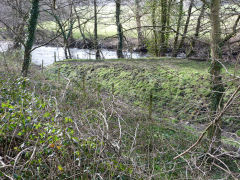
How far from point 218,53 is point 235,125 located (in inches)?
192

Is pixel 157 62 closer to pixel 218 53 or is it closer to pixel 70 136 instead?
pixel 218 53

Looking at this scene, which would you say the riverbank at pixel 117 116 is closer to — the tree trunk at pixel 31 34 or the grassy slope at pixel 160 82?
the grassy slope at pixel 160 82

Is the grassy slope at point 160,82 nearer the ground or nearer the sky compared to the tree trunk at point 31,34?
nearer the ground

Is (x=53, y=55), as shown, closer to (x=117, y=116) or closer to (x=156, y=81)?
(x=156, y=81)

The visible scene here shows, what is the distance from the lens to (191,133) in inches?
372

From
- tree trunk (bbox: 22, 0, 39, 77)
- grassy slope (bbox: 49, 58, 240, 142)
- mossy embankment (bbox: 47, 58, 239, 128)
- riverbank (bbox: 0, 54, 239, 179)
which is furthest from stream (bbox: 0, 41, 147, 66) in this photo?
tree trunk (bbox: 22, 0, 39, 77)

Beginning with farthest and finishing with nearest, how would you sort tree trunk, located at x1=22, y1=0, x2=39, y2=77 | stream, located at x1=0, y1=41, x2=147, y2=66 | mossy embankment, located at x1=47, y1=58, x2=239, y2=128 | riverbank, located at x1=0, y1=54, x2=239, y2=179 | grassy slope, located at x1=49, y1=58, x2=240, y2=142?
stream, located at x1=0, y1=41, x2=147, y2=66
mossy embankment, located at x1=47, y1=58, x2=239, y2=128
grassy slope, located at x1=49, y1=58, x2=240, y2=142
tree trunk, located at x1=22, y1=0, x2=39, y2=77
riverbank, located at x1=0, y1=54, x2=239, y2=179

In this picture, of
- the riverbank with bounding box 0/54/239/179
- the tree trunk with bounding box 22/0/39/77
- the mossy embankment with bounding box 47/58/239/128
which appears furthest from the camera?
the mossy embankment with bounding box 47/58/239/128

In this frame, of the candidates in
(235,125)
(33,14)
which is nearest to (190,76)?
(235,125)

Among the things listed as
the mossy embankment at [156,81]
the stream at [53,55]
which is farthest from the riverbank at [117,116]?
the stream at [53,55]

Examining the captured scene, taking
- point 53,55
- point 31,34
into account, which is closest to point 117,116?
point 31,34

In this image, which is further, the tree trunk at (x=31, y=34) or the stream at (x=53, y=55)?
the stream at (x=53, y=55)

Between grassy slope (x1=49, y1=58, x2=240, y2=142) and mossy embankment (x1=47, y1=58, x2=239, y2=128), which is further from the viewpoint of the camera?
mossy embankment (x1=47, y1=58, x2=239, y2=128)

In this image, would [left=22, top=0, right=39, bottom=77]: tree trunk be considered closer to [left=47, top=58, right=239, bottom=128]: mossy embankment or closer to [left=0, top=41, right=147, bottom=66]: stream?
[left=47, top=58, right=239, bottom=128]: mossy embankment
